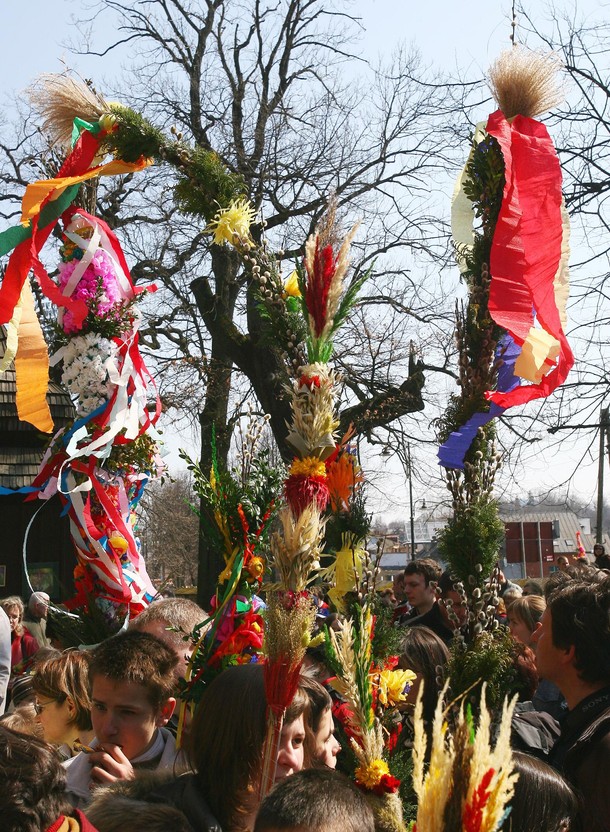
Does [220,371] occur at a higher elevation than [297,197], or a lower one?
lower

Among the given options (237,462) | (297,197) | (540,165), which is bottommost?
(237,462)

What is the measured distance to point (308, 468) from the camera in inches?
131

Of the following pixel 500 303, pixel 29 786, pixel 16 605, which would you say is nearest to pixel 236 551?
pixel 500 303

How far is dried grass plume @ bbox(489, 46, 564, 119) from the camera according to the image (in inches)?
127

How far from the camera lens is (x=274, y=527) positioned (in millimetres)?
3838

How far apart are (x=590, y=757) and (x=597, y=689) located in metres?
0.47

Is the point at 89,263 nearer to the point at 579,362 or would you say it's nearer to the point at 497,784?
the point at 497,784

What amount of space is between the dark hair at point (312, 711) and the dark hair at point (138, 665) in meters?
0.59

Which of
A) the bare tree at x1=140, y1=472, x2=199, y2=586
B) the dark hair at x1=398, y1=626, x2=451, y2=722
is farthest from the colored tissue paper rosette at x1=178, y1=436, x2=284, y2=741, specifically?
the bare tree at x1=140, y1=472, x2=199, y2=586

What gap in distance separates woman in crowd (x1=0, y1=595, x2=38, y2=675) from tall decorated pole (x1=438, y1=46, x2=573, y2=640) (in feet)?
17.2

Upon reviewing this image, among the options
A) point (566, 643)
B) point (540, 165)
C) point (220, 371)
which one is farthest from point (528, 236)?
point (220, 371)

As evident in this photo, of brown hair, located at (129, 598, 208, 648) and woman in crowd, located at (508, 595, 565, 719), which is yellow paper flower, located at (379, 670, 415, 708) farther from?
woman in crowd, located at (508, 595, 565, 719)

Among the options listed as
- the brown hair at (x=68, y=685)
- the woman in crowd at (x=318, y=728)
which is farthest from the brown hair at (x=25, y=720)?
the woman in crowd at (x=318, y=728)

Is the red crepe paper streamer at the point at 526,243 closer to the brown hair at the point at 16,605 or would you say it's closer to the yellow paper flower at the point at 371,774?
the yellow paper flower at the point at 371,774
